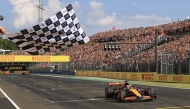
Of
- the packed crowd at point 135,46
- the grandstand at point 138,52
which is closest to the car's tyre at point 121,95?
the grandstand at point 138,52

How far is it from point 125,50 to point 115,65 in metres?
9.28

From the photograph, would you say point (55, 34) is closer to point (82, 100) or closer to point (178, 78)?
point (82, 100)

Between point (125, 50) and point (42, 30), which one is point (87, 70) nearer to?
point (125, 50)

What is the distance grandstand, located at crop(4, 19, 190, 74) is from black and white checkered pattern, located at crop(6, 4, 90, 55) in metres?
12.8

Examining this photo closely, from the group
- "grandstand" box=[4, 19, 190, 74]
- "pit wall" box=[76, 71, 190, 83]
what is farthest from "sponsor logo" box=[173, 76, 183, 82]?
"grandstand" box=[4, 19, 190, 74]

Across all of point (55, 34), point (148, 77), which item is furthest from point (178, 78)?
point (55, 34)

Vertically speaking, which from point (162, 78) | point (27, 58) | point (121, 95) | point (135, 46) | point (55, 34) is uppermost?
point (135, 46)

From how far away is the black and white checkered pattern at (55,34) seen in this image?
14.0m

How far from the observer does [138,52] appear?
4544 cm

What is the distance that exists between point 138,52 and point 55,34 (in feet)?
103

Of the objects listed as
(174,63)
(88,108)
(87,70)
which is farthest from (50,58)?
(88,108)

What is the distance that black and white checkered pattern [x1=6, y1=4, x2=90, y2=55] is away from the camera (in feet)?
Answer: 45.9

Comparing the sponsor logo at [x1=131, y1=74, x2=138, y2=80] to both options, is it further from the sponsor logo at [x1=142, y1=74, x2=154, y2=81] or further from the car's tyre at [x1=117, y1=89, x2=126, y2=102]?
the car's tyre at [x1=117, y1=89, x2=126, y2=102]

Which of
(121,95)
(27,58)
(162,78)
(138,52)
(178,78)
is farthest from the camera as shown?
(138,52)
